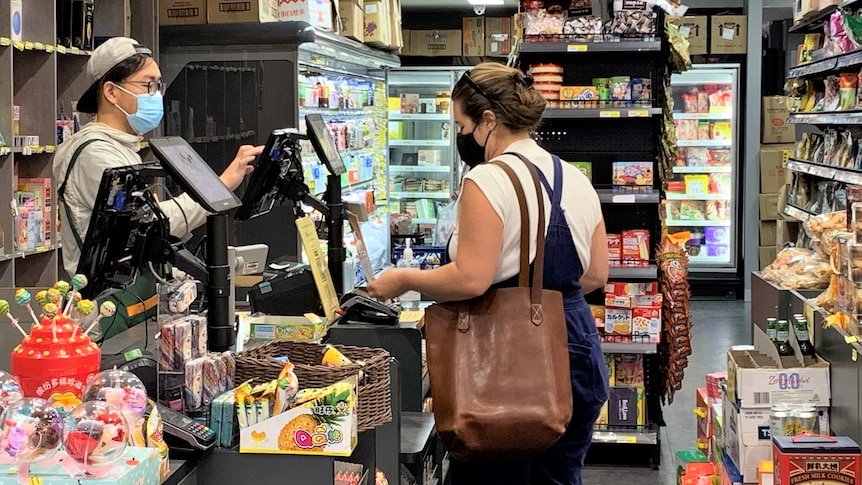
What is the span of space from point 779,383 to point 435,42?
25.9 ft

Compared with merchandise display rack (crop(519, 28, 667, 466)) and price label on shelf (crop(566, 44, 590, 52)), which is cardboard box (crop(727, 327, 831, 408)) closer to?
merchandise display rack (crop(519, 28, 667, 466))

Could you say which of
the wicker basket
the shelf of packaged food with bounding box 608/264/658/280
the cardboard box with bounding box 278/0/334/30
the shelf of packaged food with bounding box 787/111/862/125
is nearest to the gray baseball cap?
the wicker basket

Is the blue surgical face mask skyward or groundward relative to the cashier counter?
skyward

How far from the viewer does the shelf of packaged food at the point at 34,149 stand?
5.09m

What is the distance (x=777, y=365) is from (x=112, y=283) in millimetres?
2156

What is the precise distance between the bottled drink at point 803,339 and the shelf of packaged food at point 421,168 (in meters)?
7.07

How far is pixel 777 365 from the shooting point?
11.5ft

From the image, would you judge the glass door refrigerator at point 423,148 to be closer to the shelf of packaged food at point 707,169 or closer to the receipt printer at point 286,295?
the shelf of packaged food at point 707,169

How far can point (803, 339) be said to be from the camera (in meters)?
3.48

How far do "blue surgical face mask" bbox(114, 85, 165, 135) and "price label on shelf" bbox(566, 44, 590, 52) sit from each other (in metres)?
2.41

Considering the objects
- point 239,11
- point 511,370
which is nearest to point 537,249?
point 511,370

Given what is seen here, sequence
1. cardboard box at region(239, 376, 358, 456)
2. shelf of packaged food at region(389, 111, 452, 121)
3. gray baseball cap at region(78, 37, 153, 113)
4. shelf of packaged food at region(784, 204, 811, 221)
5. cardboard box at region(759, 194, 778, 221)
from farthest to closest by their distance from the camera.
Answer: cardboard box at region(759, 194, 778, 221), shelf of packaged food at region(389, 111, 452, 121), shelf of packaged food at region(784, 204, 811, 221), gray baseball cap at region(78, 37, 153, 113), cardboard box at region(239, 376, 358, 456)

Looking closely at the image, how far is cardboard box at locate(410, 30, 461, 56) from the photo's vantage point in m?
10.8

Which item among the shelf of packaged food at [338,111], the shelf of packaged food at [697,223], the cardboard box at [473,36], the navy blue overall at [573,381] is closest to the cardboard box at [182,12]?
the shelf of packaged food at [338,111]
